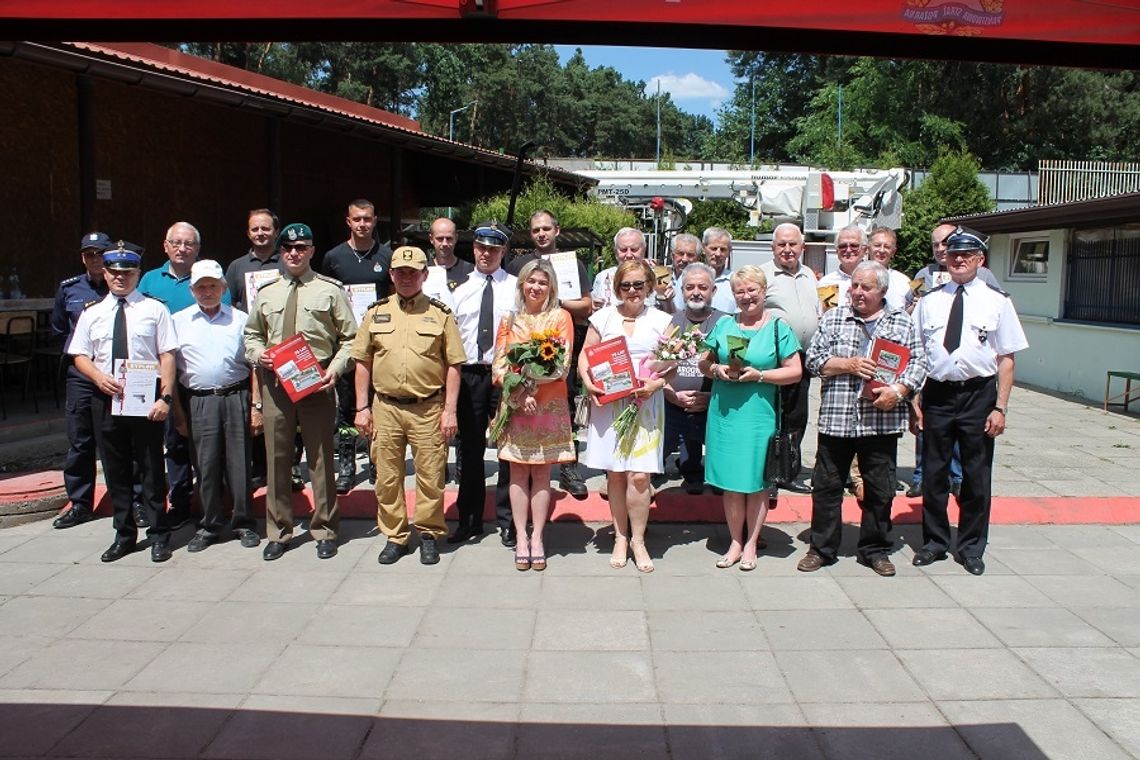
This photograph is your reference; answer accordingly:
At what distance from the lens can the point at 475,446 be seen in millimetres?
6188

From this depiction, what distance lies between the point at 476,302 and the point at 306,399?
1.28 metres

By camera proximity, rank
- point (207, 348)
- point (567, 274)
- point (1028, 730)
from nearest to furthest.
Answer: point (1028, 730)
point (207, 348)
point (567, 274)

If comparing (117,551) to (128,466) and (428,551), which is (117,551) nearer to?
(128,466)

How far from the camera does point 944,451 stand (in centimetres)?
577

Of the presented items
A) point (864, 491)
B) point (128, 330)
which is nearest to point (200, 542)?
point (128, 330)

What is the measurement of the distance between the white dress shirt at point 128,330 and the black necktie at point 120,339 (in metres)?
0.02

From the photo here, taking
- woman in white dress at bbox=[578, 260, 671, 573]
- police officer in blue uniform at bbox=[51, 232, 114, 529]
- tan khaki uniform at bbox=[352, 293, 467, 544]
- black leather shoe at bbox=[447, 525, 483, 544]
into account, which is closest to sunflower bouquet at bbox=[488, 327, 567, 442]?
woman in white dress at bbox=[578, 260, 671, 573]

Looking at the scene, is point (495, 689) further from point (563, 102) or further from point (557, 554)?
point (563, 102)


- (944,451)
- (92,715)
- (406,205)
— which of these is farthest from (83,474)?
(406,205)

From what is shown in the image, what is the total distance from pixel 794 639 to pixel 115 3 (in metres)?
3.99

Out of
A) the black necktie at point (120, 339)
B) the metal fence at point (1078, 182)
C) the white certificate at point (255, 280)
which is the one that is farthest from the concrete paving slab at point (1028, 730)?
the metal fence at point (1078, 182)

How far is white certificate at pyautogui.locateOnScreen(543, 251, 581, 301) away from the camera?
657 centimetres

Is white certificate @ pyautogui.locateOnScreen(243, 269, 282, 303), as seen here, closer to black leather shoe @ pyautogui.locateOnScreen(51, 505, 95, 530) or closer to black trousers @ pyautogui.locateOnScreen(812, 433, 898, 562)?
black leather shoe @ pyautogui.locateOnScreen(51, 505, 95, 530)

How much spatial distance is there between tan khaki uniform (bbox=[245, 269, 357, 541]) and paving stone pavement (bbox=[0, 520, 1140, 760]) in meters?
0.33
